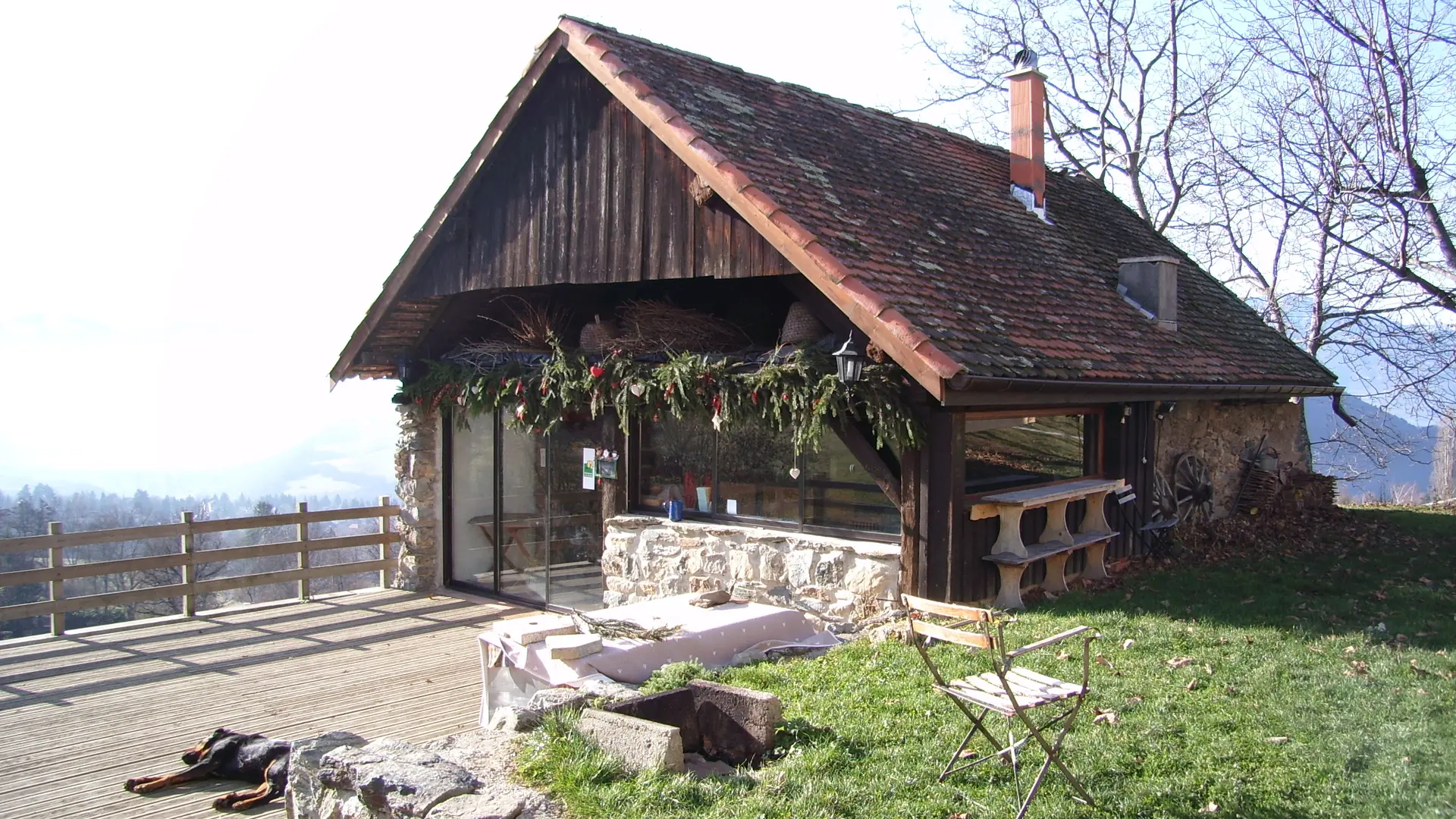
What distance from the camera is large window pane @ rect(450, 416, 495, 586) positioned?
12352 mm

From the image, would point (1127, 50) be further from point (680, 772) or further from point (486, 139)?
point (680, 772)

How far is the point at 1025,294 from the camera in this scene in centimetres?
965

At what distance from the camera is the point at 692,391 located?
9047 millimetres

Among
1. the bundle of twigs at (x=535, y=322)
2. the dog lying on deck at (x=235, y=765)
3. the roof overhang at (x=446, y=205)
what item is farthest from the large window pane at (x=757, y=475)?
the dog lying on deck at (x=235, y=765)

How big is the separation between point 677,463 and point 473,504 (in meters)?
3.44

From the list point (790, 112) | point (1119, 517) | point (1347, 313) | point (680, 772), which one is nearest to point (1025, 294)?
point (1119, 517)

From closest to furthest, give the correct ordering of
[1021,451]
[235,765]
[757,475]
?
[235,765]
[1021,451]
[757,475]

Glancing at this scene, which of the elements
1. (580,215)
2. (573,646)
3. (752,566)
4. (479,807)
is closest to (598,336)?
(580,215)

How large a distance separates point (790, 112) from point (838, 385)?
4.08 m

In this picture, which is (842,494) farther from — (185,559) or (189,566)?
(189,566)

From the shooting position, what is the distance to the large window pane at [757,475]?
917 centimetres

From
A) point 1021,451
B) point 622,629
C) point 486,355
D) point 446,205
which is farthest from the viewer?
point 486,355

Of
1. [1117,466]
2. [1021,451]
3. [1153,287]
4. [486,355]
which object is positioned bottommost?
[1117,466]

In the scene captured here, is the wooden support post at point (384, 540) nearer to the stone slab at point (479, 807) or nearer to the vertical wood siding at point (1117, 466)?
the vertical wood siding at point (1117, 466)
